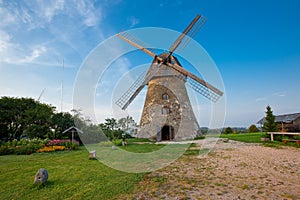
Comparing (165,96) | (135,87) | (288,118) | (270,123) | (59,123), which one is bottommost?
(270,123)

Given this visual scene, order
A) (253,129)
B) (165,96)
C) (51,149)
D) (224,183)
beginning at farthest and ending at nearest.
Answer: (253,129) → (165,96) → (51,149) → (224,183)

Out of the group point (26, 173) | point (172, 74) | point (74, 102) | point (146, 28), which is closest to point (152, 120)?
point (172, 74)

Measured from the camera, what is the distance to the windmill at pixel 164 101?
1427 cm

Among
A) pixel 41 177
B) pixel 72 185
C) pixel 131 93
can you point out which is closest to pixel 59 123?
pixel 131 93

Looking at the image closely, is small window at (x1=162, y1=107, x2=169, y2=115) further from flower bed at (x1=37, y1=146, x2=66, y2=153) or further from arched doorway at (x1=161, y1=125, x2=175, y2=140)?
flower bed at (x1=37, y1=146, x2=66, y2=153)

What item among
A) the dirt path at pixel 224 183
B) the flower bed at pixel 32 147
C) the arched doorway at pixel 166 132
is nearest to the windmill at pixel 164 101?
the arched doorway at pixel 166 132

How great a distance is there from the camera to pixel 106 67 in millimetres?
6887

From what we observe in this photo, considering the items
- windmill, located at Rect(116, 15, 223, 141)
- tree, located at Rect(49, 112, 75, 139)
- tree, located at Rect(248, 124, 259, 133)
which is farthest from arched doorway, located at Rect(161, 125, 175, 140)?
tree, located at Rect(248, 124, 259, 133)

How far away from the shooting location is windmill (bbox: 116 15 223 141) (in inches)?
562

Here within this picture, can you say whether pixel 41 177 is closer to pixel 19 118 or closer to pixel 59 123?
pixel 59 123

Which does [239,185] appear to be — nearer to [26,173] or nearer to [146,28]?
[26,173]

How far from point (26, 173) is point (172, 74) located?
11880mm

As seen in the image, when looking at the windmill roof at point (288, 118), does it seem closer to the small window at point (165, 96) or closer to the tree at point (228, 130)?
the tree at point (228, 130)

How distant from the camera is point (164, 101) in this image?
15.0 m
